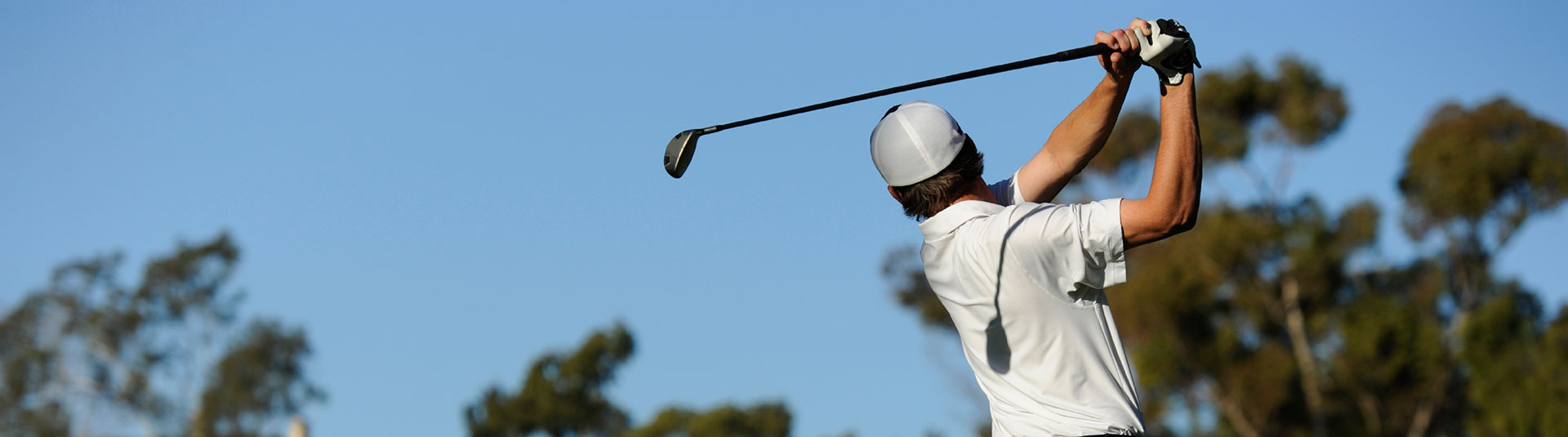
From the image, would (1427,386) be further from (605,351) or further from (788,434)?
(605,351)

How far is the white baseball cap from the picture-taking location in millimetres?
3908

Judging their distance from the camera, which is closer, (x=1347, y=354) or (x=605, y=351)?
(x=1347, y=354)

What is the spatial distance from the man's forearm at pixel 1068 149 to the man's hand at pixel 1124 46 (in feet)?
0.94

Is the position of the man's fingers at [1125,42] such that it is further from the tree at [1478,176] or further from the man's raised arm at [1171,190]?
the tree at [1478,176]

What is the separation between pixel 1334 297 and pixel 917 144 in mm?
28341

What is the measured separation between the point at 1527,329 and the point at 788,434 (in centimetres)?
1459

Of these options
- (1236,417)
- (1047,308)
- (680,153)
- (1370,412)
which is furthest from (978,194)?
(1370,412)

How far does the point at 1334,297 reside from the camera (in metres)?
30.2

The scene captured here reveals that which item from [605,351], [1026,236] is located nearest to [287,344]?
[605,351]

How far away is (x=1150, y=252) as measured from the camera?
3130 centimetres

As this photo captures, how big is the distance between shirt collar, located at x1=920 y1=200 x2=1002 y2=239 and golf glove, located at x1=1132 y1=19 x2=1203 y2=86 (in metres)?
0.52

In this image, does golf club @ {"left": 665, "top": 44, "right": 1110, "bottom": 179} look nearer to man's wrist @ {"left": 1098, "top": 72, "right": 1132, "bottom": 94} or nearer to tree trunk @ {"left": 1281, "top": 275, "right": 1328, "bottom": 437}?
man's wrist @ {"left": 1098, "top": 72, "right": 1132, "bottom": 94}

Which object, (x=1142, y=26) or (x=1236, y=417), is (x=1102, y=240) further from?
(x=1236, y=417)

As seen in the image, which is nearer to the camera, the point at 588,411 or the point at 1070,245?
the point at 1070,245
